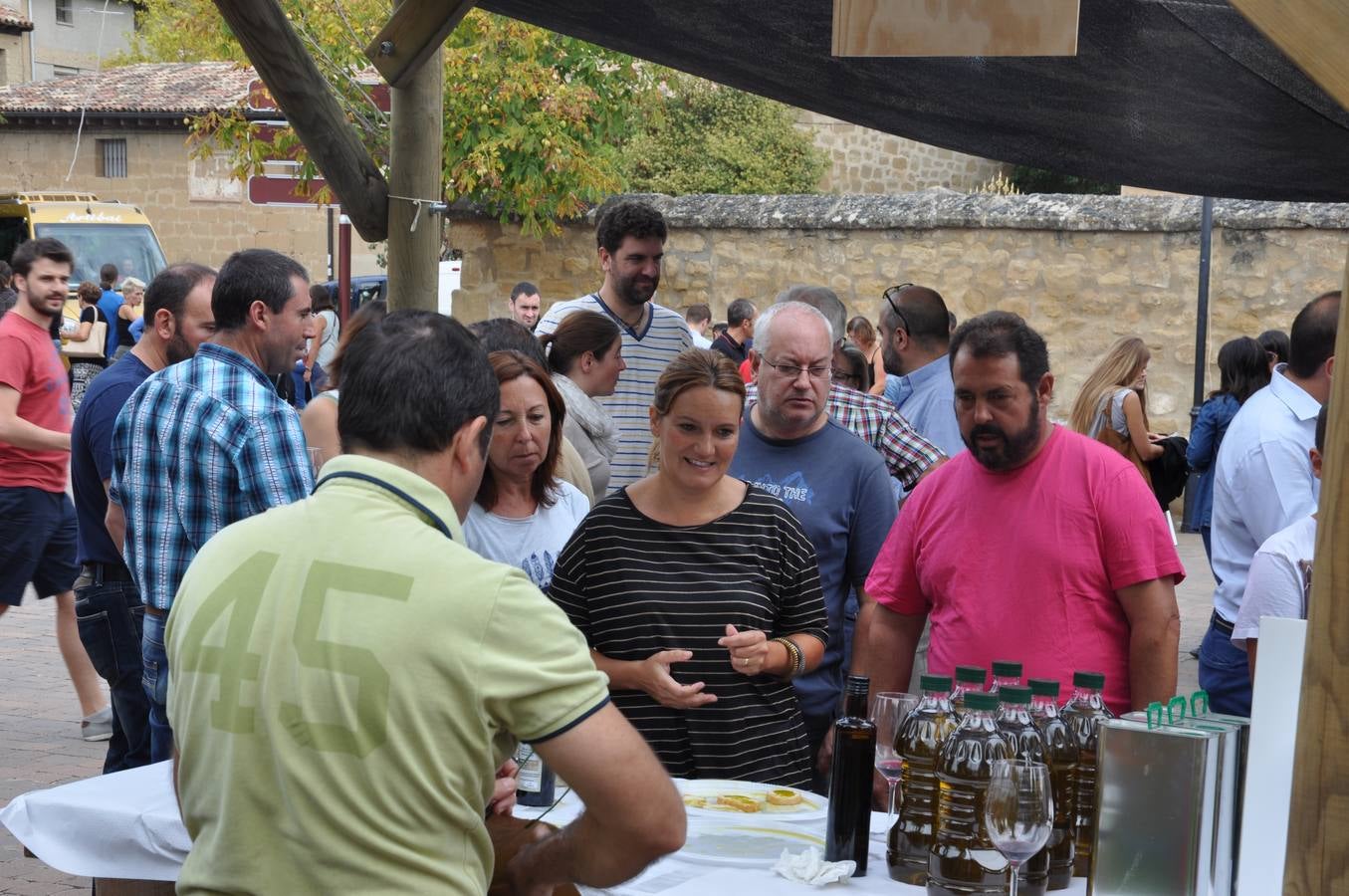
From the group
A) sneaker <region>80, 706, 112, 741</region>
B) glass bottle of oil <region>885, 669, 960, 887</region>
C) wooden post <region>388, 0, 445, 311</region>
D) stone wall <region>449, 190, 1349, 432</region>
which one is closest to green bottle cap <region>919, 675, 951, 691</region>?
glass bottle of oil <region>885, 669, 960, 887</region>

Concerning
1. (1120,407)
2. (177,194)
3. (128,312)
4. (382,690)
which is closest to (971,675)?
(382,690)

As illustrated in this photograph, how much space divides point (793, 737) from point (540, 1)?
2354mm

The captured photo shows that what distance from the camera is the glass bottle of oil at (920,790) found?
277cm

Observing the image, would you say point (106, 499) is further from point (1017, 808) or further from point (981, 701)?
point (1017, 808)

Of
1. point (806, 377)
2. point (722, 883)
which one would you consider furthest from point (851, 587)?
point (722, 883)

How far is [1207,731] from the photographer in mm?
2424

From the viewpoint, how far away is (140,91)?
35.5m

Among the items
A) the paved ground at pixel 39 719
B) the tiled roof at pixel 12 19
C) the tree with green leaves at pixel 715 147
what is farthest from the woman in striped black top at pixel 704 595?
the tiled roof at pixel 12 19

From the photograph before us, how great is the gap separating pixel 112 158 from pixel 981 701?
36017 mm

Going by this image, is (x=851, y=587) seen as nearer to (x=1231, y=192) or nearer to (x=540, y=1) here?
(x=540, y=1)

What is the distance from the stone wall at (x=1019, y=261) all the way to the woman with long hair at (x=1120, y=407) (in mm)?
4618

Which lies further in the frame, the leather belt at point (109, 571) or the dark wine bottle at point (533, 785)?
the leather belt at point (109, 571)

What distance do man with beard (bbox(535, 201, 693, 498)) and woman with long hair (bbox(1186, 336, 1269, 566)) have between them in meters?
3.67

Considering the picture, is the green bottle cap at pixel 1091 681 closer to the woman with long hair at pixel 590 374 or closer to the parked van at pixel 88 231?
the woman with long hair at pixel 590 374
